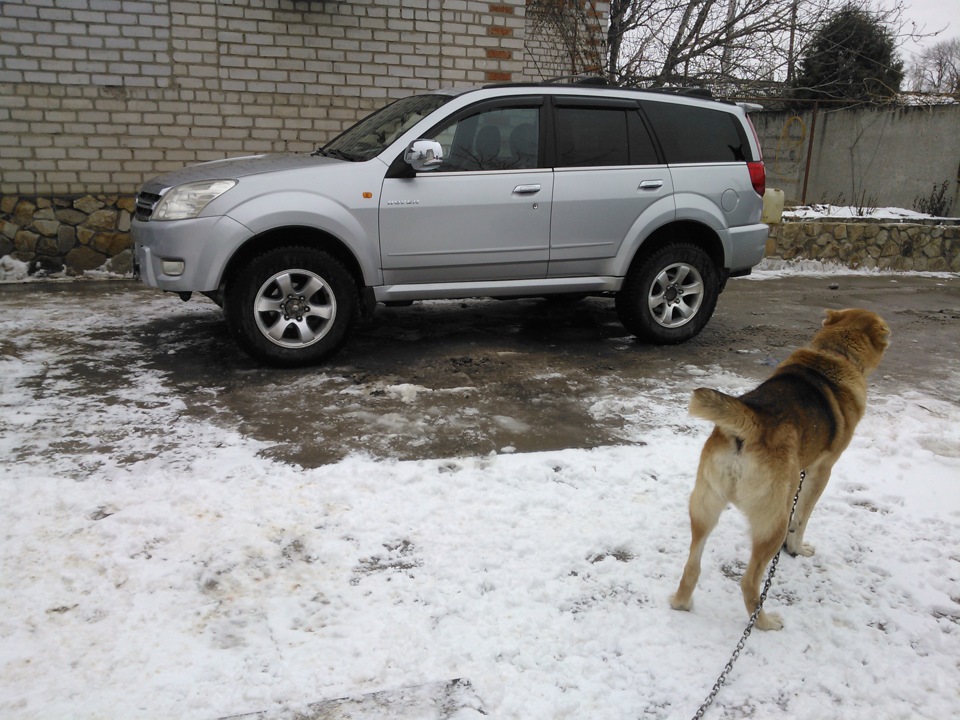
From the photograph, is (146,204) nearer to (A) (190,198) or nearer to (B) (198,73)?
(A) (190,198)

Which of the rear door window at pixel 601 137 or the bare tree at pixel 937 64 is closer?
the rear door window at pixel 601 137

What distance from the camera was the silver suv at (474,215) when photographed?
17.4 feet

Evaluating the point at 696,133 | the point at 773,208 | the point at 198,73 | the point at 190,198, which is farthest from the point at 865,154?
the point at 190,198

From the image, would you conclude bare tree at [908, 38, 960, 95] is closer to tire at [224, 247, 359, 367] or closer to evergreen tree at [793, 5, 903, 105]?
evergreen tree at [793, 5, 903, 105]

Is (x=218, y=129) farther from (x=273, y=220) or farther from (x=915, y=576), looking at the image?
(x=915, y=576)

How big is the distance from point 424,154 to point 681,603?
11.7 feet

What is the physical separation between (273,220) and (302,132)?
15.5 ft

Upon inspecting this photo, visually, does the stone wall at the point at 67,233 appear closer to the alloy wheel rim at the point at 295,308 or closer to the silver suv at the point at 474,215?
the silver suv at the point at 474,215

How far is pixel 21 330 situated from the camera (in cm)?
645

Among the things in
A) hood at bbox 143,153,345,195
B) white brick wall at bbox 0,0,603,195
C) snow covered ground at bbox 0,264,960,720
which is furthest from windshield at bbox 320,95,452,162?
white brick wall at bbox 0,0,603,195

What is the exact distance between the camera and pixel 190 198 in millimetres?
5270

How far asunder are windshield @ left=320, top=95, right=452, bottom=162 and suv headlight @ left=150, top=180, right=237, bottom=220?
1.04 metres

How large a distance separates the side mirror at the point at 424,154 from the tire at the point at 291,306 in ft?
3.01

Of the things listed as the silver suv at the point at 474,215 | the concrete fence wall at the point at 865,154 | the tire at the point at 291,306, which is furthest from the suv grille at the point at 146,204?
the concrete fence wall at the point at 865,154
